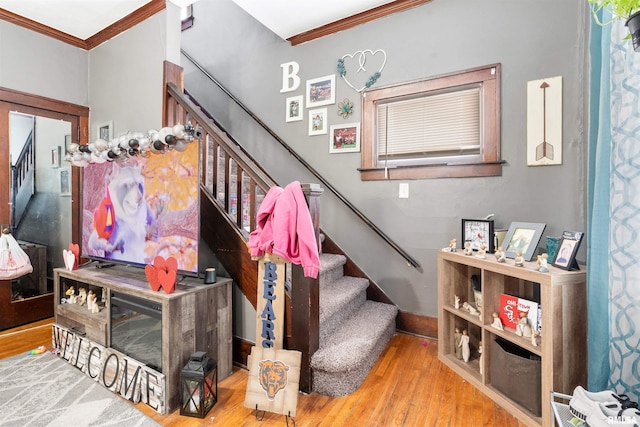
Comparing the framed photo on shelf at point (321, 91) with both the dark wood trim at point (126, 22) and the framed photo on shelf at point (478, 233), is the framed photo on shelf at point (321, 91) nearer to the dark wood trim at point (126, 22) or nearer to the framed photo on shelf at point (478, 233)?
the dark wood trim at point (126, 22)

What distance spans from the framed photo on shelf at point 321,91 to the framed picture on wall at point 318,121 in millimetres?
71

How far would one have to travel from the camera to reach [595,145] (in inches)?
65.1

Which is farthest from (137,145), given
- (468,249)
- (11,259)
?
(468,249)

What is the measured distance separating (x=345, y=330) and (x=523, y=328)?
1116mm

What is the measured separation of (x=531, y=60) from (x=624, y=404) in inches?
84.3

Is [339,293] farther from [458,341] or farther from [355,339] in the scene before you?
[458,341]

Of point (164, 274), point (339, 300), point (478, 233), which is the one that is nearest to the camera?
point (164, 274)

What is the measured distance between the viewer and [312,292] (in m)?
1.87

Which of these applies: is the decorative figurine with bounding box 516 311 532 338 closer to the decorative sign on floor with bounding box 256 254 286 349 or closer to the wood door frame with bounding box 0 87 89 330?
the decorative sign on floor with bounding box 256 254 286 349

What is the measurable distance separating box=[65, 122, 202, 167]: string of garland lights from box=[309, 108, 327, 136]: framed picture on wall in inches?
50.6

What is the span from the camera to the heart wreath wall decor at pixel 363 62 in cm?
289

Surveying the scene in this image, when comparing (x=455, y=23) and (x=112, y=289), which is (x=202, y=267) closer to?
(x=112, y=289)

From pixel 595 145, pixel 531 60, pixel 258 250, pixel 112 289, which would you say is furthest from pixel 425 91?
pixel 112 289

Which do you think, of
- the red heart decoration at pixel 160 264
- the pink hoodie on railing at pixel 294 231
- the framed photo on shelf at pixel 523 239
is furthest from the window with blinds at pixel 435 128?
the red heart decoration at pixel 160 264
